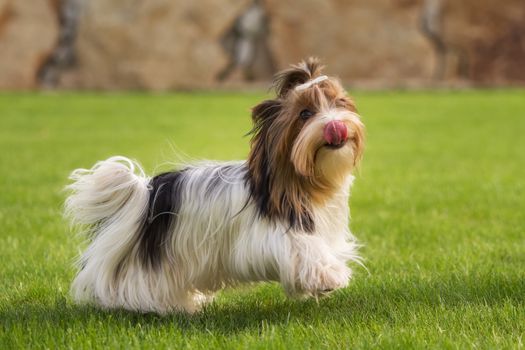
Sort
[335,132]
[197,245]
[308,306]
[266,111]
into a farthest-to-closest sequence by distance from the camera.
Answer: [308,306], [197,245], [266,111], [335,132]

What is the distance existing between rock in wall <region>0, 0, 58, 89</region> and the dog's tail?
46.3 ft

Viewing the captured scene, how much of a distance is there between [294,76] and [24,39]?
1484cm

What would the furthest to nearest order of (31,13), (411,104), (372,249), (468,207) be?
(31,13)
(411,104)
(468,207)
(372,249)

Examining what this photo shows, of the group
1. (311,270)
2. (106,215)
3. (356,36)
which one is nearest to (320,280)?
(311,270)

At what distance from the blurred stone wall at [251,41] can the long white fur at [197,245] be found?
46.3 feet

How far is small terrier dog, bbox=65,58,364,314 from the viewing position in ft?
12.3

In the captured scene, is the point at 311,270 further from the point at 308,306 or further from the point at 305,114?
the point at 305,114

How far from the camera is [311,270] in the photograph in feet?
12.3

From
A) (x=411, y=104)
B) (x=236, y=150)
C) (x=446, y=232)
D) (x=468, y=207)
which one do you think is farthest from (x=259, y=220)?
(x=411, y=104)

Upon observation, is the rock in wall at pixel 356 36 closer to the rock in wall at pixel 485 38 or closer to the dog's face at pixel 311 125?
the rock in wall at pixel 485 38

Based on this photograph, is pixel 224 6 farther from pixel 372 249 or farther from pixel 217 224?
pixel 217 224

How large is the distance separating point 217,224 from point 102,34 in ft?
47.7

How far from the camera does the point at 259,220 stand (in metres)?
Result: 3.85

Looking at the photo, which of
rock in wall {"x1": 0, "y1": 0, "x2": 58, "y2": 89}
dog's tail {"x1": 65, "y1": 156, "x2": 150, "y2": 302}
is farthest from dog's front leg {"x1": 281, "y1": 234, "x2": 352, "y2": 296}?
rock in wall {"x1": 0, "y1": 0, "x2": 58, "y2": 89}
